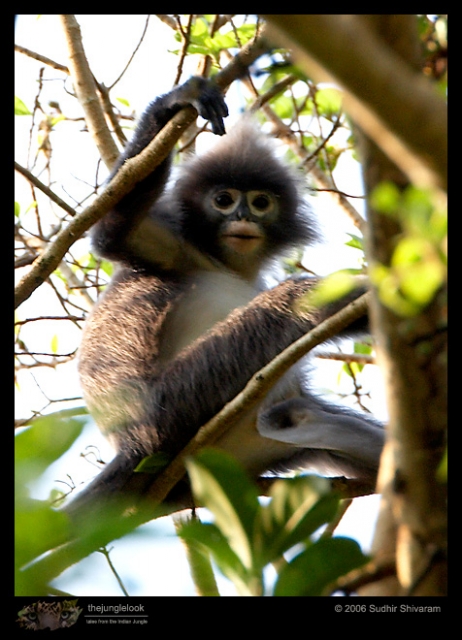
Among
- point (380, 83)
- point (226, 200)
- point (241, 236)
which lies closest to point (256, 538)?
point (380, 83)

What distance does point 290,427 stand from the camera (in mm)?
3779

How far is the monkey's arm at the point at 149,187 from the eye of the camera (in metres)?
3.31

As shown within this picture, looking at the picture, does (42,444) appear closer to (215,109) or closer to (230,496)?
(230,496)

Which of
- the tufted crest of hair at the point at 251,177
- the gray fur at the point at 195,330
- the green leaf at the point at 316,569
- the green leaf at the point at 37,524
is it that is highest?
the tufted crest of hair at the point at 251,177

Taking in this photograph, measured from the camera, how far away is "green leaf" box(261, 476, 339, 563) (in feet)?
4.99

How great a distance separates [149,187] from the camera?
3.75 metres

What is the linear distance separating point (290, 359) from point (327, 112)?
3054mm

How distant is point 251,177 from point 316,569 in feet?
10.5

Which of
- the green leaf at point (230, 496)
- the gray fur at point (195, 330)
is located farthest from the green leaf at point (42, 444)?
the gray fur at point (195, 330)

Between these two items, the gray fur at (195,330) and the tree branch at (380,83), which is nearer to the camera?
the tree branch at (380,83)

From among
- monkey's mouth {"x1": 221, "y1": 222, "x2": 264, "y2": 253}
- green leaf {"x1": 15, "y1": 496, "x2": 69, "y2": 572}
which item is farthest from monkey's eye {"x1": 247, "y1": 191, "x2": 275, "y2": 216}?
green leaf {"x1": 15, "y1": 496, "x2": 69, "y2": 572}
